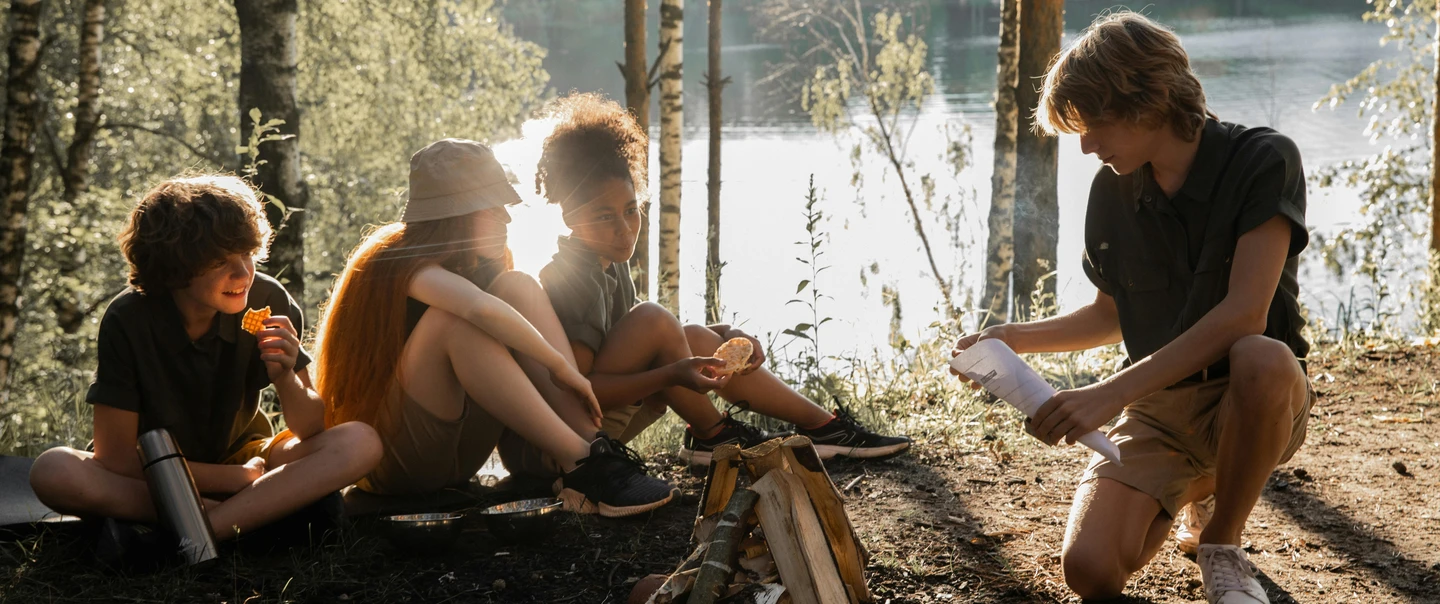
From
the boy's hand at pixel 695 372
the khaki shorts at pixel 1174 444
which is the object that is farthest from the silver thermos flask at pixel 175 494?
the khaki shorts at pixel 1174 444

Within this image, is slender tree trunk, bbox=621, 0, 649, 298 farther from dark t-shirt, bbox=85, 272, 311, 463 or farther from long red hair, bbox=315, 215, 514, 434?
dark t-shirt, bbox=85, 272, 311, 463

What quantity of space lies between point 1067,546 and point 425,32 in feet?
41.5

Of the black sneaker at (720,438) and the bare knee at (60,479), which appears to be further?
the black sneaker at (720,438)

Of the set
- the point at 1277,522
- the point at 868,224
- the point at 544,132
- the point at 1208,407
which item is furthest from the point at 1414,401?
the point at 868,224

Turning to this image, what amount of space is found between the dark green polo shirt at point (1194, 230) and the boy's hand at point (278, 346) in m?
1.83

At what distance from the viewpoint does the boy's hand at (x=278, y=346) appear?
2398mm

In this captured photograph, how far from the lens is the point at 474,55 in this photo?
14555mm

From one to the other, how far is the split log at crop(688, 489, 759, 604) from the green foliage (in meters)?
8.13

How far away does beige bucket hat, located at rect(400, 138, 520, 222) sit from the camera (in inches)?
105

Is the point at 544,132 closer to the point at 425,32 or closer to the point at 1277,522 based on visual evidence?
the point at 1277,522

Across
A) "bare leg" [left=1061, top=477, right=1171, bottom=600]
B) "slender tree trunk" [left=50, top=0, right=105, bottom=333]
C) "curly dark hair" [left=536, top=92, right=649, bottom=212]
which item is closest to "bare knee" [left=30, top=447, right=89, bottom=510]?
"curly dark hair" [left=536, top=92, right=649, bottom=212]

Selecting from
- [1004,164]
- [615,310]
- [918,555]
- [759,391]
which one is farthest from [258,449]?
[1004,164]

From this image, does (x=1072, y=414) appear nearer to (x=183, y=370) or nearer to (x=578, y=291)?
(x=578, y=291)

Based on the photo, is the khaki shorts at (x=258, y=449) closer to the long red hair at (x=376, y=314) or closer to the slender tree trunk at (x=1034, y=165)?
the long red hair at (x=376, y=314)
